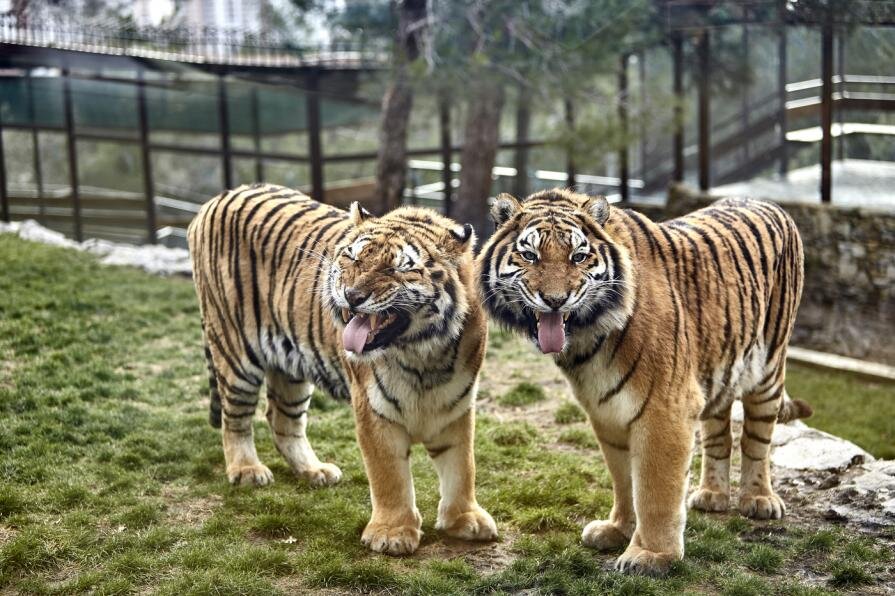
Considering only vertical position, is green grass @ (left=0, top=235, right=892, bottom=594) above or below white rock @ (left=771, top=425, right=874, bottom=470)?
above

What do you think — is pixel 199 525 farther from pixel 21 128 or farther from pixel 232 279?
pixel 21 128

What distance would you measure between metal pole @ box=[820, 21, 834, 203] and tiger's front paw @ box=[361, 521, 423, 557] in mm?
A: 7782

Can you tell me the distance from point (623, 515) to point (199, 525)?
2.04 m

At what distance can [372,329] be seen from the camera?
4496 mm

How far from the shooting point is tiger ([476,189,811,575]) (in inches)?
167

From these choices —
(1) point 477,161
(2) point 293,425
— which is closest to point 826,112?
(1) point 477,161

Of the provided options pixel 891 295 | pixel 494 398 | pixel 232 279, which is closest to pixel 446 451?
pixel 232 279

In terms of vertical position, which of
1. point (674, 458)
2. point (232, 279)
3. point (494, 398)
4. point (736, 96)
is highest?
point (736, 96)

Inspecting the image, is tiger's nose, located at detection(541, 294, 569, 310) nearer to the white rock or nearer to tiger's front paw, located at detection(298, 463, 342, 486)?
tiger's front paw, located at detection(298, 463, 342, 486)

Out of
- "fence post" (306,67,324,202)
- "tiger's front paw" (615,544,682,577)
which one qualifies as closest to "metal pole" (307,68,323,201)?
"fence post" (306,67,324,202)

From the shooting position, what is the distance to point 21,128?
14.0 meters

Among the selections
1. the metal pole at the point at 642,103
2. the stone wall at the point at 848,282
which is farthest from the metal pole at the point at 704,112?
the stone wall at the point at 848,282

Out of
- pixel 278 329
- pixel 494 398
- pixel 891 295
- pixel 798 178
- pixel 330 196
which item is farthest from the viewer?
pixel 330 196

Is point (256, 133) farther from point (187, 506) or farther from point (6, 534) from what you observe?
point (6, 534)
